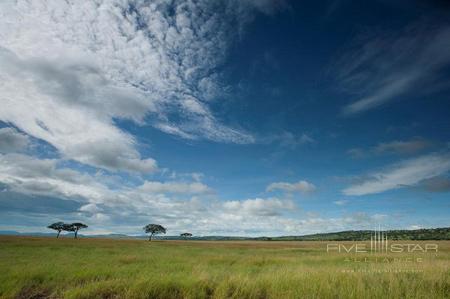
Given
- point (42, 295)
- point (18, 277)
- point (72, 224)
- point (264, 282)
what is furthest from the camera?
point (72, 224)

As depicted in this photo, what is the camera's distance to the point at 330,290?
8.16 meters

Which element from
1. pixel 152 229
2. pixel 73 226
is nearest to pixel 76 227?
pixel 73 226

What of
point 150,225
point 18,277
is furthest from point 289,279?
point 150,225

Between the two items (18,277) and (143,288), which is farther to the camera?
(18,277)

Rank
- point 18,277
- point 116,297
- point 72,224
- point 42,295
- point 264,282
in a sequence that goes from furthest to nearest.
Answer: point 72,224 < point 18,277 < point 264,282 < point 42,295 < point 116,297

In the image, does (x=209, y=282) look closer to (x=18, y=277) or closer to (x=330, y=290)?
(x=330, y=290)

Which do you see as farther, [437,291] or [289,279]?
[289,279]

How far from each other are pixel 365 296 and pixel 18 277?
11216 millimetres

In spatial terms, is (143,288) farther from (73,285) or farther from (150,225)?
Answer: (150,225)

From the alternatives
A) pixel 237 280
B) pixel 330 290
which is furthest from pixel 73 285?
pixel 330 290

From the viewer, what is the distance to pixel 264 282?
9133 millimetres

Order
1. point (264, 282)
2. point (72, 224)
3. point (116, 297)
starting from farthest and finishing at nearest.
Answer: point (72, 224)
point (264, 282)
point (116, 297)

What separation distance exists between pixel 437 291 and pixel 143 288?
8.69 m

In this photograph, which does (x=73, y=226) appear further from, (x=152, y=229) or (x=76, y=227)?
(x=152, y=229)
